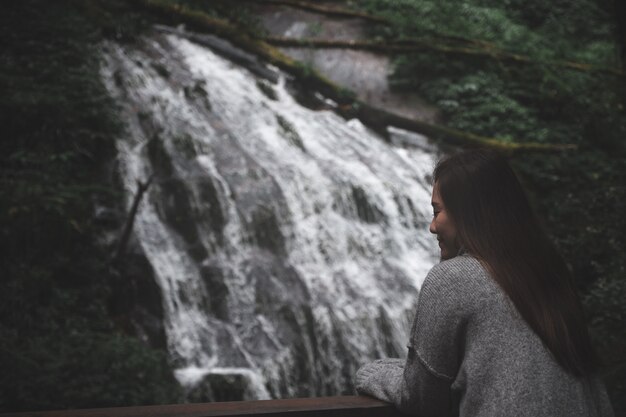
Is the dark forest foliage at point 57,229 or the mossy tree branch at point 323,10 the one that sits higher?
the mossy tree branch at point 323,10

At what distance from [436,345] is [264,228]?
6.72 m

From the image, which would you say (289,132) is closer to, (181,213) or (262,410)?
(181,213)

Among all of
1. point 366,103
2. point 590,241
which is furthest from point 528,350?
point 366,103

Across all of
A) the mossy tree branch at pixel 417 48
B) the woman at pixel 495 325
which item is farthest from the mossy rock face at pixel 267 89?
the woman at pixel 495 325

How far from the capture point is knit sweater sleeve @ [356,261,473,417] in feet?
5.09

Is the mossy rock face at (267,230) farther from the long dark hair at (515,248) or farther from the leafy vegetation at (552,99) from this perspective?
the long dark hair at (515,248)

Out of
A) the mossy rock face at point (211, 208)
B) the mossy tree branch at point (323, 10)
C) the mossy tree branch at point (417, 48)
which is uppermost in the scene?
the mossy tree branch at point (323, 10)

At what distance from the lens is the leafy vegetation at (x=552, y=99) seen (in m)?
7.84

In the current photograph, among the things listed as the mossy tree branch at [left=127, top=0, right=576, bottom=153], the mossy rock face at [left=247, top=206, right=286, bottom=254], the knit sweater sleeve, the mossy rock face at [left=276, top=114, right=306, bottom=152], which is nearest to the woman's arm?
the knit sweater sleeve

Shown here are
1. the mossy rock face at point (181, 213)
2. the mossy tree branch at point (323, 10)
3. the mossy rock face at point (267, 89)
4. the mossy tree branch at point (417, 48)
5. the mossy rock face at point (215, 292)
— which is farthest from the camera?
the mossy tree branch at point (323, 10)

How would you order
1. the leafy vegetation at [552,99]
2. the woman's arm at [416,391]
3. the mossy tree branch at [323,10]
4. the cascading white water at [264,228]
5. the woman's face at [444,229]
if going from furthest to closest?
the mossy tree branch at [323,10] → the leafy vegetation at [552,99] → the cascading white water at [264,228] → the woman's face at [444,229] → the woman's arm at [416,391]

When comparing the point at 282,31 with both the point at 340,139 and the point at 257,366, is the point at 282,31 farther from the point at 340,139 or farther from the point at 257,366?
the point at 257,366

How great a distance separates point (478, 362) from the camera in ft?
4.97

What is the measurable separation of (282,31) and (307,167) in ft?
23.7
